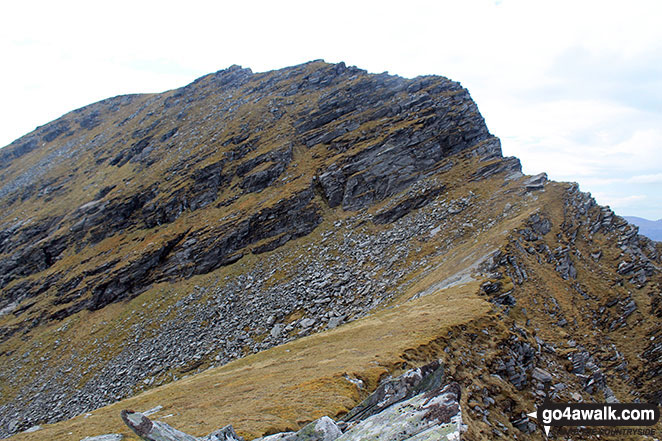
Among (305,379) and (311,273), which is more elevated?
(305,379)

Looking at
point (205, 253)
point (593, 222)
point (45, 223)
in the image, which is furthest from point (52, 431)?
point (45, 223)

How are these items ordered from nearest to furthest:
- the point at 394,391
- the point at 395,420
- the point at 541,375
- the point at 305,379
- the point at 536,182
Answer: the point at 395,420
the point at 394,391
the point at 541,375
the point at 305,379
the point at 536,182

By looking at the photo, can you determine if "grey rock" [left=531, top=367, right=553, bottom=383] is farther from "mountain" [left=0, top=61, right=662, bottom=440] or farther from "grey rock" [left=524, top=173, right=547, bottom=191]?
"grey rock" [left=524, top=173, right=547, bottom=191]

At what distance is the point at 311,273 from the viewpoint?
5234 centimetres

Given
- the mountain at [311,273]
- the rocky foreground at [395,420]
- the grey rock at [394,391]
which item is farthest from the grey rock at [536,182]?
the grey rock at [394,391]

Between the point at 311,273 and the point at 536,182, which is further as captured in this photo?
the point at 311,273

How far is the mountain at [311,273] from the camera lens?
2170 cm

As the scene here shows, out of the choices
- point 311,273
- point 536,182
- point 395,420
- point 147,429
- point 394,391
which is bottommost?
point 311,273

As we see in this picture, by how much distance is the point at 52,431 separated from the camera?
2339 cm

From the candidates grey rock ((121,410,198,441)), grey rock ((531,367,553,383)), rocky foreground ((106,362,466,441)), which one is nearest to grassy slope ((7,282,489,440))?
rocky foreground ((106,362,466,441))

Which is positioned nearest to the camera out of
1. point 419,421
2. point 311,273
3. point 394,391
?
point 419,421

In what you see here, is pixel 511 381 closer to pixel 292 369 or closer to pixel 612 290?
pixel 292 369

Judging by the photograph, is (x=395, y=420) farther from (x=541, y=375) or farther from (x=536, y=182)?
(x=536, y=182)

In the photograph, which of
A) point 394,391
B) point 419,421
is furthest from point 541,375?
point 419,421
